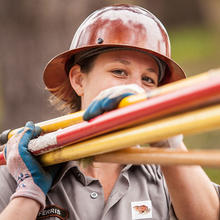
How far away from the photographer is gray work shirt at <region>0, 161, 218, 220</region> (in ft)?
7.53

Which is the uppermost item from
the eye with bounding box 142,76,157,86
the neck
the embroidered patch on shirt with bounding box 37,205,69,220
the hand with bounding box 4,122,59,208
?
the eye with bounding box 142,76,157,86

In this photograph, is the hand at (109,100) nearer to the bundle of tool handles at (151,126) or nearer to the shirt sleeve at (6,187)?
the bundle of tool handles at (151,126)

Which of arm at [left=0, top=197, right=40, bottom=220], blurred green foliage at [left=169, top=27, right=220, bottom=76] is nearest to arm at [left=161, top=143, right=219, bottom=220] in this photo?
arm at [left=0, top=197, right=40, bottom=220]

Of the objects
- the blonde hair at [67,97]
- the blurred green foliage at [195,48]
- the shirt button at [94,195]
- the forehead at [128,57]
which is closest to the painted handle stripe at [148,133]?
the shirt button at [94,195]

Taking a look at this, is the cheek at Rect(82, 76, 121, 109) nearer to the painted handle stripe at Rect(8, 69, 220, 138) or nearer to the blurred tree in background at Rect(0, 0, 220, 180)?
the painted handle stripe at Rect(8, 69, 220, 138)

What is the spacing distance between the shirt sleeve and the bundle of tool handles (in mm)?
358

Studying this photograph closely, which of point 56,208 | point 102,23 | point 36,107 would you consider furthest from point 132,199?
point 36,107

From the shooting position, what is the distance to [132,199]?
238 cm

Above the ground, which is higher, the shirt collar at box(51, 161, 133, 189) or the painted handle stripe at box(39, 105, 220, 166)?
the painted handle stripe at box(39, 105, 220, 166)

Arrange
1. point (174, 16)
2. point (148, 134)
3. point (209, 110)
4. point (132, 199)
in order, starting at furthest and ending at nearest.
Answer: point (174, 16)
point (132, 199)
point (148, 134)
point (209, 110)

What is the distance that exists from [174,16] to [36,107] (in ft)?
30.8

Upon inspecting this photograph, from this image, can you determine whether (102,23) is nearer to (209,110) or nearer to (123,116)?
(123,116)

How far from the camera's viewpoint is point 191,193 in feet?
7.60

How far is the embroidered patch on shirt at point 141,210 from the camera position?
2342mm
